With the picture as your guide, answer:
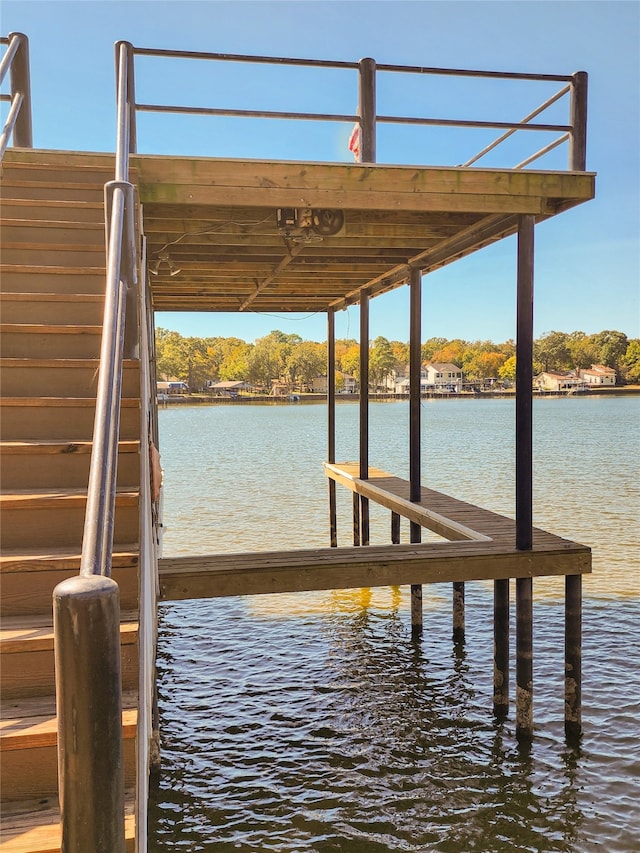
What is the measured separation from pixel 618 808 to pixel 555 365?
142 metres

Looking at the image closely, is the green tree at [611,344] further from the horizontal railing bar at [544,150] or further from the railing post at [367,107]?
the railing post at [367,107]

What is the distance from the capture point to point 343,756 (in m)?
6.88

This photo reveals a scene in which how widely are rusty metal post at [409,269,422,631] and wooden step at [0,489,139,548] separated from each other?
602 cm

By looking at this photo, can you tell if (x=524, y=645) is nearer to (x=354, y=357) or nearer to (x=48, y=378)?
(x=48, y=378)

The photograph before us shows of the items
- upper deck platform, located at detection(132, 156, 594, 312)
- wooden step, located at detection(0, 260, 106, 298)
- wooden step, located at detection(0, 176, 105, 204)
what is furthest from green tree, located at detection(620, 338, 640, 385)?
wooden step, located at detection(0, 260, 106, 298)

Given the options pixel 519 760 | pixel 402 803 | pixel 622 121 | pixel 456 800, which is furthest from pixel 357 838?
pixel 622 121

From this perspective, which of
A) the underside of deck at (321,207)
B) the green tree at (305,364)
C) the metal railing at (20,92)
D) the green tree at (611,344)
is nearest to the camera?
the underside of deck at (321,207)

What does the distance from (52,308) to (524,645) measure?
4.86 metres

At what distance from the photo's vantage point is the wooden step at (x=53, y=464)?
3.54 metres

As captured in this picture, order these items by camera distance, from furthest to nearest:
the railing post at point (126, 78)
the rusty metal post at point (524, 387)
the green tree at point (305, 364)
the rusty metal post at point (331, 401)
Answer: the green tree at point (305, 364) < the rusty metal post at point (331, 401) < the rusty metal post at point (524, 387) < the railing post at point (126, 78)

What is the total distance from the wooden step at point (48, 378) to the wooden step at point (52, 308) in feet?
1.34

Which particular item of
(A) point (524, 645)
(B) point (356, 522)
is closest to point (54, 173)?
(A) point (524, 645)

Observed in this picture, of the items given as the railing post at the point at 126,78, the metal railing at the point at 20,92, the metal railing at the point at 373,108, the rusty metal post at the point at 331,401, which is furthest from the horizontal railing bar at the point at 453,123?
the rusty metal post at the point at 331,401

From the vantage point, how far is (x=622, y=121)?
267 feet
